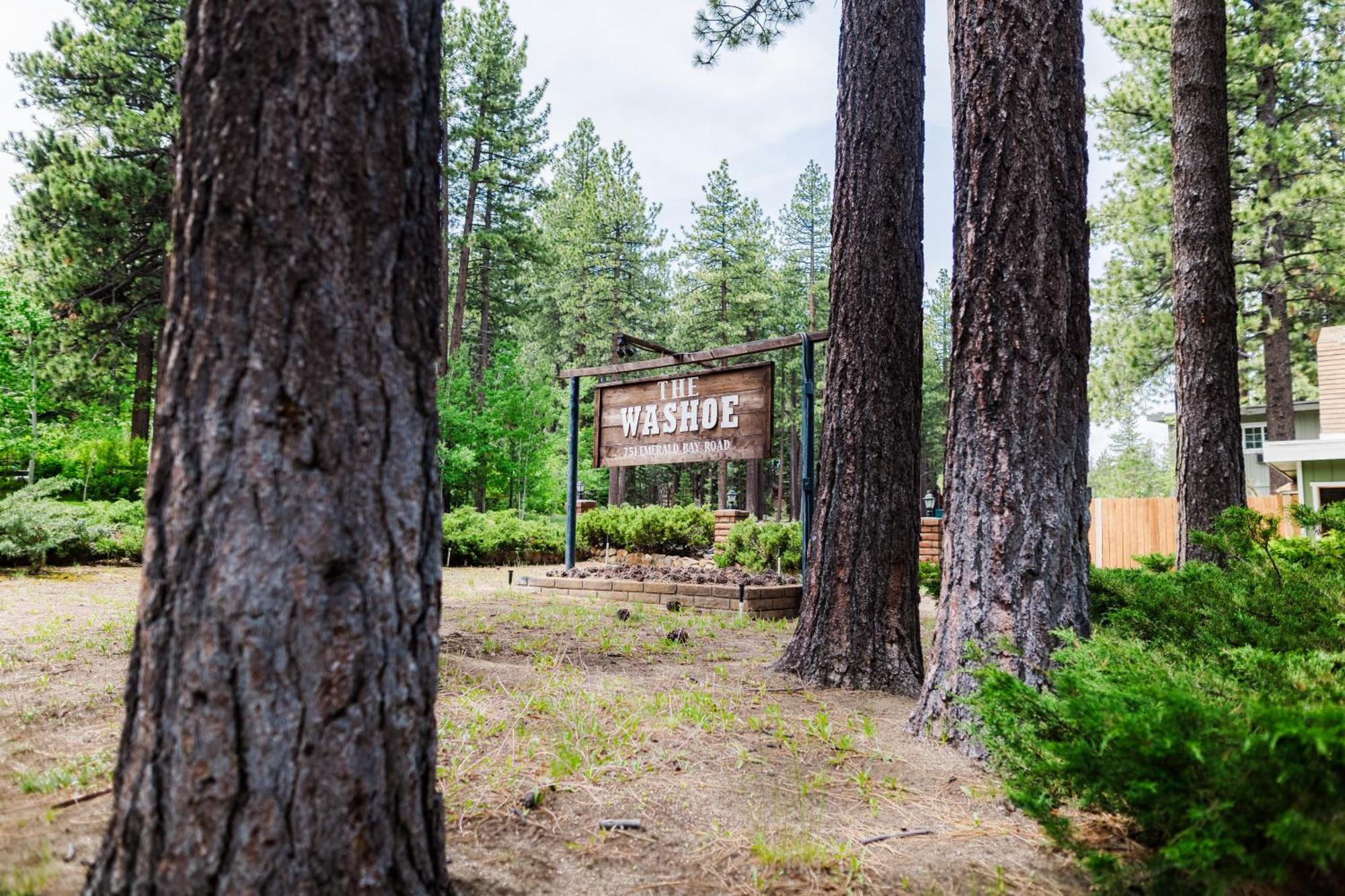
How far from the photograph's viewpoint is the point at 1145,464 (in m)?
81.6

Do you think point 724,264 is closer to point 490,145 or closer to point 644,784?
point 490,145

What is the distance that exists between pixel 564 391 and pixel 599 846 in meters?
28.5

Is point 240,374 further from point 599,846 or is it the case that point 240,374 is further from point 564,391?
point 564,391

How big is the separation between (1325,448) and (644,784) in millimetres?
15925

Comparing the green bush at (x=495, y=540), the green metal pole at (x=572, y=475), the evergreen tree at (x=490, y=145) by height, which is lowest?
the green bush at (x=495, y=540)

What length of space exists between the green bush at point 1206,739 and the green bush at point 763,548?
6255 millimetres

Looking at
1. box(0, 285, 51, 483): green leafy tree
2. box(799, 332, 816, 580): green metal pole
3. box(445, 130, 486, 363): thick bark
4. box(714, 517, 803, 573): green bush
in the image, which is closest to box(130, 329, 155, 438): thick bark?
box(0, 285, 51, 483): green leafy tree

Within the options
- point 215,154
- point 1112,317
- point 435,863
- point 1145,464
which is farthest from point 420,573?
point 1145,464

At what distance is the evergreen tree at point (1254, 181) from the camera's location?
1408 centimetres

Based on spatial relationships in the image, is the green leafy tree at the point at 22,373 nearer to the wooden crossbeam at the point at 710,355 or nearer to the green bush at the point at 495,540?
the green bush at the point at 495,540

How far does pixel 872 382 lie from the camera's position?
4.21m

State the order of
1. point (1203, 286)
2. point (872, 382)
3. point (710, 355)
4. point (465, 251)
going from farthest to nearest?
point (465, 251)
point (710, 355)
point (1203, 286)
point (872, 382)

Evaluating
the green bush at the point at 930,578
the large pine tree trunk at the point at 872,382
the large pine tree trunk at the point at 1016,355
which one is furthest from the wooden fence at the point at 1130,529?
the large pine tree trunk at the point at 1016,355

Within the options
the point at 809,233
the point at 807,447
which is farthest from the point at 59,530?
the point at 809,233
